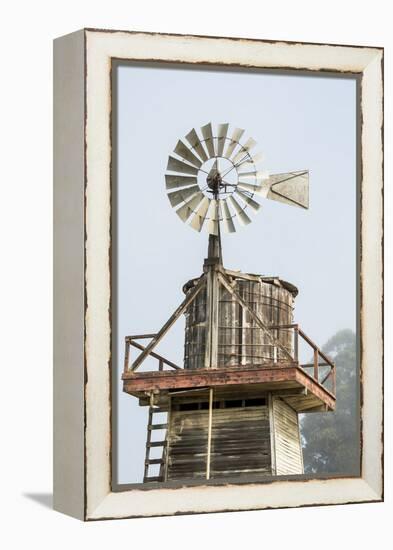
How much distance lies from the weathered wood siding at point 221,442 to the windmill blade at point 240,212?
2.10 meters

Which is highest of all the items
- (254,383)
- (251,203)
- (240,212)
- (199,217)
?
(251,203)

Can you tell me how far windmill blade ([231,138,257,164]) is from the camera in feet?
64.4

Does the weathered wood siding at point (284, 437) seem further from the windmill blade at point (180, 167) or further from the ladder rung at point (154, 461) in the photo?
the windmill blade at point (180, 167)

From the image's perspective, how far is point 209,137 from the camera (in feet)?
64.1

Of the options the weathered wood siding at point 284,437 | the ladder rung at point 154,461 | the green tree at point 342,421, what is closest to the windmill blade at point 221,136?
the green tree at point 342,421

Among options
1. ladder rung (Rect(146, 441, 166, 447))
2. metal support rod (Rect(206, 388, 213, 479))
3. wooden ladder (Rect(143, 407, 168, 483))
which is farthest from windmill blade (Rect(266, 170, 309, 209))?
ladder rung (Rect(146, 441, 166, 447))

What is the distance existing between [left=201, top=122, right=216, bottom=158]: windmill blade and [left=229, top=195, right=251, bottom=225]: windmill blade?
539 millimetres

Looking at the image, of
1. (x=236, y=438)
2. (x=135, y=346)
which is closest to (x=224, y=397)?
(x=236, y=438)

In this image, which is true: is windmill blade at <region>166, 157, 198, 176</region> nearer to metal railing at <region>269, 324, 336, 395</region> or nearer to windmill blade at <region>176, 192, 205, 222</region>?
windmill blade at <region>176, 192, 205, 222</region>

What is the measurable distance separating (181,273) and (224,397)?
1791 mm

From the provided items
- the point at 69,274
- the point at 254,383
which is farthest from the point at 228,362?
the point at 69,274

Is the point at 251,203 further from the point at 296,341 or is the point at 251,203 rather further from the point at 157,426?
the point at 157,426

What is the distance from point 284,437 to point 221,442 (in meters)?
0.70

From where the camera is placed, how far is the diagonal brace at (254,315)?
20.3m
